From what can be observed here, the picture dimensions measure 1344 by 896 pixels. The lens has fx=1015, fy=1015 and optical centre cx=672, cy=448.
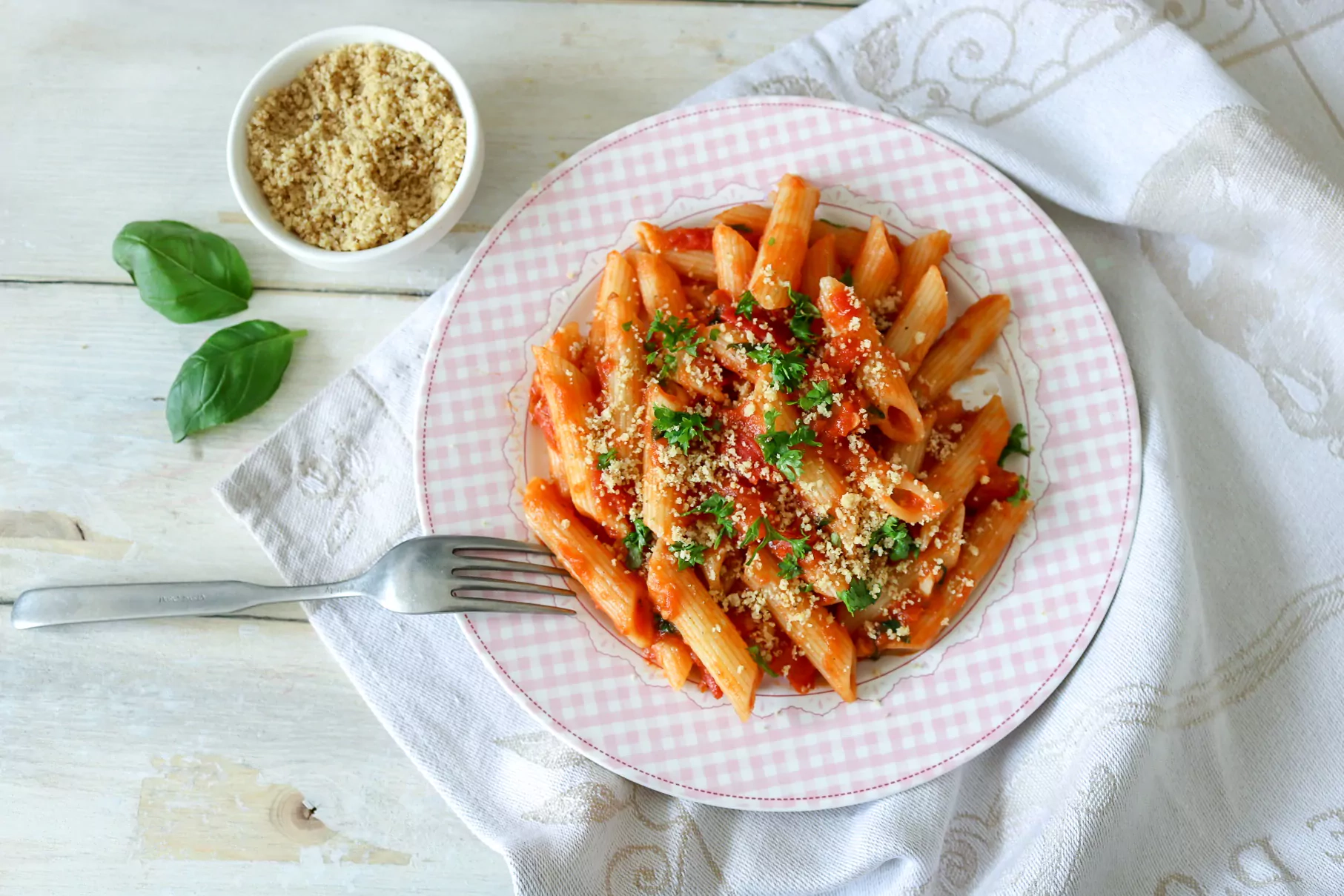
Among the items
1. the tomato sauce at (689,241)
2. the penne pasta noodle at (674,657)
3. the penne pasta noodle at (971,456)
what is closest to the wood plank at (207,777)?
the penne pasta noodle at (674,657)

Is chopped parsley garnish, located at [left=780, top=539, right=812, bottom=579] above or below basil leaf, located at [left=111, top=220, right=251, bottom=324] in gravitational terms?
above

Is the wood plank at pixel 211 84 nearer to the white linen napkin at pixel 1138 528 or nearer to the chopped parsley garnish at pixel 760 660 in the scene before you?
the white linen napkin at pixel 1138 528

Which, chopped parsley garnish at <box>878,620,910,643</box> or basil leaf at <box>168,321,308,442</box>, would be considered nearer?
chopped parsley garnish at <box>878,620,910,643</box>

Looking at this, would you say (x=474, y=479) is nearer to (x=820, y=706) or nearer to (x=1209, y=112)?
(x=820, y=706)

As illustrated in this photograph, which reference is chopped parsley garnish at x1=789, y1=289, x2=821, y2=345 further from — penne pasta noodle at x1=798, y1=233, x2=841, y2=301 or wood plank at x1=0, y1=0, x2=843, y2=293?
wood plank at x1=0, y1=0, x2=843, y2=293

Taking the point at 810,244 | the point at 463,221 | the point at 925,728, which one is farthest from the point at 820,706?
the point at 463,221

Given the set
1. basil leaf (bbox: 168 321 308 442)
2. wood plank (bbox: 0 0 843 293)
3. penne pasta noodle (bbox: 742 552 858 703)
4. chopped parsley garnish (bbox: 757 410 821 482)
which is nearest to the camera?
chopped parsley garnish (bbox: 757 410 821 482)

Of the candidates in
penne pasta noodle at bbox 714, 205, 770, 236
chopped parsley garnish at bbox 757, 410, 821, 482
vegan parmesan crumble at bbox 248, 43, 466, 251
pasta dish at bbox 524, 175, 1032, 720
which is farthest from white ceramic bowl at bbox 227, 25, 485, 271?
chopped parsley garnish at bbox 757, 410, 821, 482
